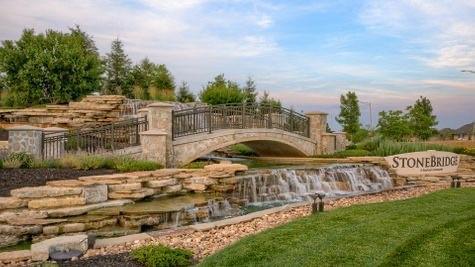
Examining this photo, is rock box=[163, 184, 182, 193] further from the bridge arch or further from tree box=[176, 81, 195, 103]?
tree box=[176, 81, 195, 103]

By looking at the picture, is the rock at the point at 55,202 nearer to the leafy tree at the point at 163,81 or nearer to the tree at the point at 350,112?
the leafy tree at the point at 163,81

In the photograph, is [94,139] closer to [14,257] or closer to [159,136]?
[159,136]

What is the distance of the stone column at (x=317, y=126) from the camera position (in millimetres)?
20459

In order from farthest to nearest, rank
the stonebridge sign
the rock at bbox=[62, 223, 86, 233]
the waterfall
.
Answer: the stonebridge sign < the waterfall < the rock at bbox=[62, 223, 86, 233]

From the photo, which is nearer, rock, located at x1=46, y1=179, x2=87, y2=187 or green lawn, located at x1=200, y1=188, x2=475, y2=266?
green lawn, located at x1=200, y1=188, x2=475, y2=266

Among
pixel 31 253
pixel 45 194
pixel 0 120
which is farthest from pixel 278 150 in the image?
pixel 31 253

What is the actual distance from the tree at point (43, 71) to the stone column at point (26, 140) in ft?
37.1

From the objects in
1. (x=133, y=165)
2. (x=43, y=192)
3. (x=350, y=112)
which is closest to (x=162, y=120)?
(x=133, y=165)

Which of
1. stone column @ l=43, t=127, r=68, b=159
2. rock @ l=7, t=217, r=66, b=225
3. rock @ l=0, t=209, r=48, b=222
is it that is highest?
stone column @ l=43, t=127, r=68, b=159

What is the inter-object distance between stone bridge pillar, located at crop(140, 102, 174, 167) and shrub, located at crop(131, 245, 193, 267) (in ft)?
24.1

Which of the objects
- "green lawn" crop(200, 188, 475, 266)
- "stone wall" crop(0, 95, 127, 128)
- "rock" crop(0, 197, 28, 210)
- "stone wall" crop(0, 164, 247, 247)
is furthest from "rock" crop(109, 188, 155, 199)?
"stone wall" crop(0, 95, 127, 128)

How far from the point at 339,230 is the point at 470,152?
47.4 ft

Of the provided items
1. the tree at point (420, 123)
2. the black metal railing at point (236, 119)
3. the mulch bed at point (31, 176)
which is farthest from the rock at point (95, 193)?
the tree at point (420, 123)

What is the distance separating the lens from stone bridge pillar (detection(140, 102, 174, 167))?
13016 millimetres
